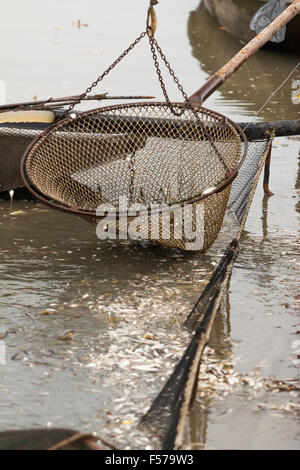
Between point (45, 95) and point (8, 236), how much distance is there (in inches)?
185

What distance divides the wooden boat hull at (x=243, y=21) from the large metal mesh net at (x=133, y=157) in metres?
6.63

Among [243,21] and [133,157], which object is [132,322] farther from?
[243,21]

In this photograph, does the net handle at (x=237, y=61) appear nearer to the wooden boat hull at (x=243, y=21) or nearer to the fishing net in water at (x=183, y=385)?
the fishing net in water at (x=183, y=385)

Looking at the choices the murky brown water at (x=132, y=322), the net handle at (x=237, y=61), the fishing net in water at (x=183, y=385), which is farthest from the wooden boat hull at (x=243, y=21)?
the fishing net in water at (x=183, y=385)

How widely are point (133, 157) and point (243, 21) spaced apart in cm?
797

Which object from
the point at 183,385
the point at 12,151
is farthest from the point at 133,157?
the point at 183,385

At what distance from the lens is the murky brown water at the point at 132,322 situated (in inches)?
150

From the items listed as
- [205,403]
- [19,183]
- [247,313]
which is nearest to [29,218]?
[19,183]

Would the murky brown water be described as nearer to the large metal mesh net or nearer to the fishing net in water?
the fishing net in water

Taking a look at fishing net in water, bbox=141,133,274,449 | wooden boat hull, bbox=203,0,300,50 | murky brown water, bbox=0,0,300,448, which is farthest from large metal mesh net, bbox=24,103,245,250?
wooden boat hull, bbox=203,0,300,50

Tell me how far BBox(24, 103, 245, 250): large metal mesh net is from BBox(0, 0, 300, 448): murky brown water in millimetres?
407

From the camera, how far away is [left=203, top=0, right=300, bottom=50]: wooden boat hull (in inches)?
509

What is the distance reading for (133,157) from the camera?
669cm
